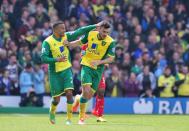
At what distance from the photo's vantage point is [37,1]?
26.9m

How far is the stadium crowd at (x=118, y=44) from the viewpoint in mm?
24312

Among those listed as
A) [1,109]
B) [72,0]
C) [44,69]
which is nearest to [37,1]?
[72,0]

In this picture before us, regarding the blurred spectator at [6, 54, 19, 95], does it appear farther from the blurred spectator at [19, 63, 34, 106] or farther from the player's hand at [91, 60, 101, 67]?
the player's hand at [91, 60, 101, 67]

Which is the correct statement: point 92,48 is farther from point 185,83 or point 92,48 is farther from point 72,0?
point 72,0

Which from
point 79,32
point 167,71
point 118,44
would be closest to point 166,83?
point 167,71

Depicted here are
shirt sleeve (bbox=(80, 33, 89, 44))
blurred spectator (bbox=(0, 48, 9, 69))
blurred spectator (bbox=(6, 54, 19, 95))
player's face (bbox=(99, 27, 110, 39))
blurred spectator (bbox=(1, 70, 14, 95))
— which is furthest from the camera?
blurred spectator (bbox=(0, 48, 9, 69))

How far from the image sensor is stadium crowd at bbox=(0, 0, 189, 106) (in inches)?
957

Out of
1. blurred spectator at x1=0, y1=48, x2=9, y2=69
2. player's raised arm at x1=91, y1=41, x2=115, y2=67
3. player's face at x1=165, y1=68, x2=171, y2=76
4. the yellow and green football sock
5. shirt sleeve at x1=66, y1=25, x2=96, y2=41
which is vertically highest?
shirt sleeve at x1=66, y1=25, x2=96, y2=41

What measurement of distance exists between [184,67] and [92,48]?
8.73 meters

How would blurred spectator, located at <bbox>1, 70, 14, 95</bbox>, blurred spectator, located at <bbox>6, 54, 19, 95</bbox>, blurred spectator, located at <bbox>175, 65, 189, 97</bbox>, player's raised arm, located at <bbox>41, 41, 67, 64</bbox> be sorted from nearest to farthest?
1. player's raised arm, located at <bbox>41, 41, 67, 64</bbox>
2. blurred spectator, located at <bbox>1, 70, 14, 95</bbox>
3. blurred spectator, located at <bbox>6, 54, 19, 95</bbox>
4. blurred spectator, located at <bbox>175, 65, 189, 97</bbox>

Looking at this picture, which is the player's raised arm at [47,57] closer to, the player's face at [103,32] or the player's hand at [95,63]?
the player's hand at [95,63]

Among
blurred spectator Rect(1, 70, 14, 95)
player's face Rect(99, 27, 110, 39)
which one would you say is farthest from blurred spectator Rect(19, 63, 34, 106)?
player's face Rect(99, 27, 110, 39)

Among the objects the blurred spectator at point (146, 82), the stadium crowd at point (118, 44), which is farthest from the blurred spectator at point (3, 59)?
the blurred spectator at point (146, 82)

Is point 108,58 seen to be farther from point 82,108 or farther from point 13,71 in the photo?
point 13,71
